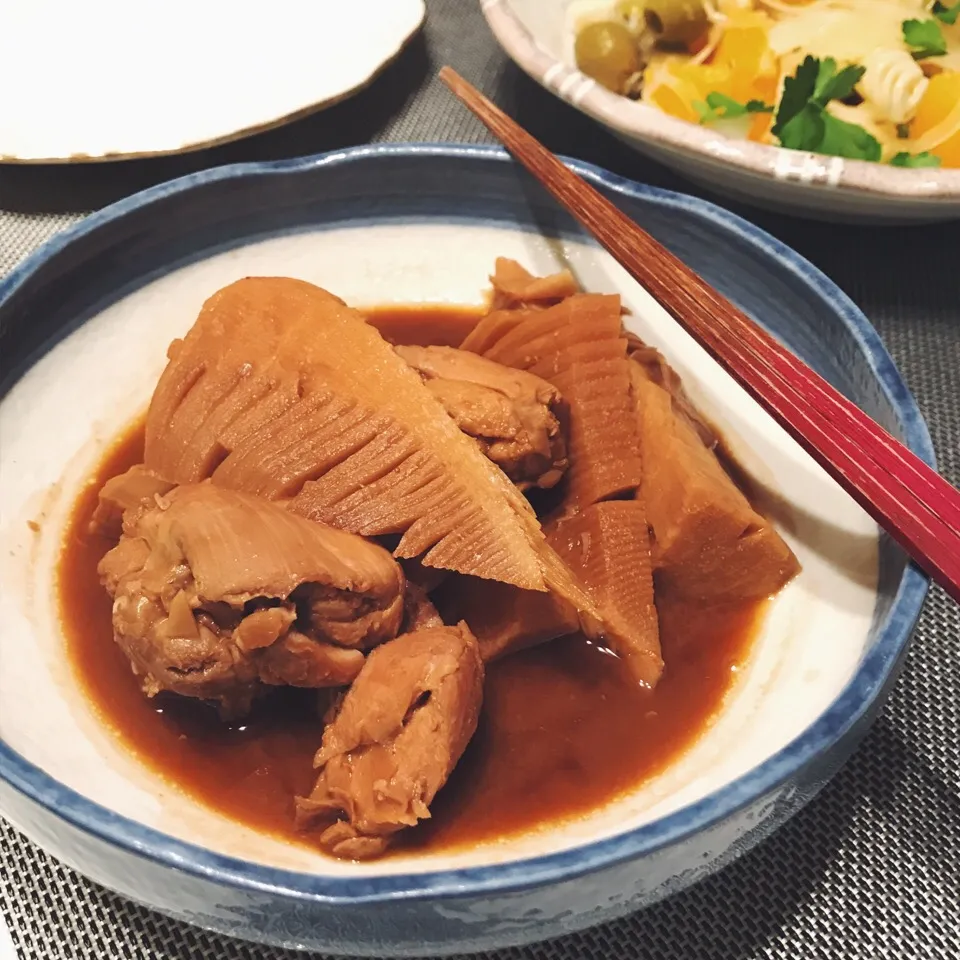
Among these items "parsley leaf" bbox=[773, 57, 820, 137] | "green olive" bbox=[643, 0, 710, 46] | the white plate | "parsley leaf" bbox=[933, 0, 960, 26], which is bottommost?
"parsley leaf" bbox=[933, 0, 960, 26]

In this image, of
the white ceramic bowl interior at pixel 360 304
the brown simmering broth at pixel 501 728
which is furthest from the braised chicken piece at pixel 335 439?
the white ceramic bowl interior at pixel 360 304

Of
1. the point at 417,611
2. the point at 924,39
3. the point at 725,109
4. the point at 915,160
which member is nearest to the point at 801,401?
the point at 417,611

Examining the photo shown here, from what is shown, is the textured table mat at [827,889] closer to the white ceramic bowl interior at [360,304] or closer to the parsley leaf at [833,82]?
the white ceramic bowl interior at [360,304]

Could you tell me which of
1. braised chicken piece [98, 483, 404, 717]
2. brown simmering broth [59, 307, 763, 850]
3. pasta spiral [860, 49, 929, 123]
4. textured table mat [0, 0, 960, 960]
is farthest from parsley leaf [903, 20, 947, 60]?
braised chicken piece [98, 483, 404, 717]

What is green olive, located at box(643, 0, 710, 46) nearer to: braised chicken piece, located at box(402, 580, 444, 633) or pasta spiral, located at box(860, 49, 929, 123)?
pasta spiral, located at box(860, 49, 929, 123)

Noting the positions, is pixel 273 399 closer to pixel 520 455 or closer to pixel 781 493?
pixel 520 455

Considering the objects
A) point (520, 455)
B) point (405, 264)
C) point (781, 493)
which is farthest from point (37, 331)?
point (781, 493)
